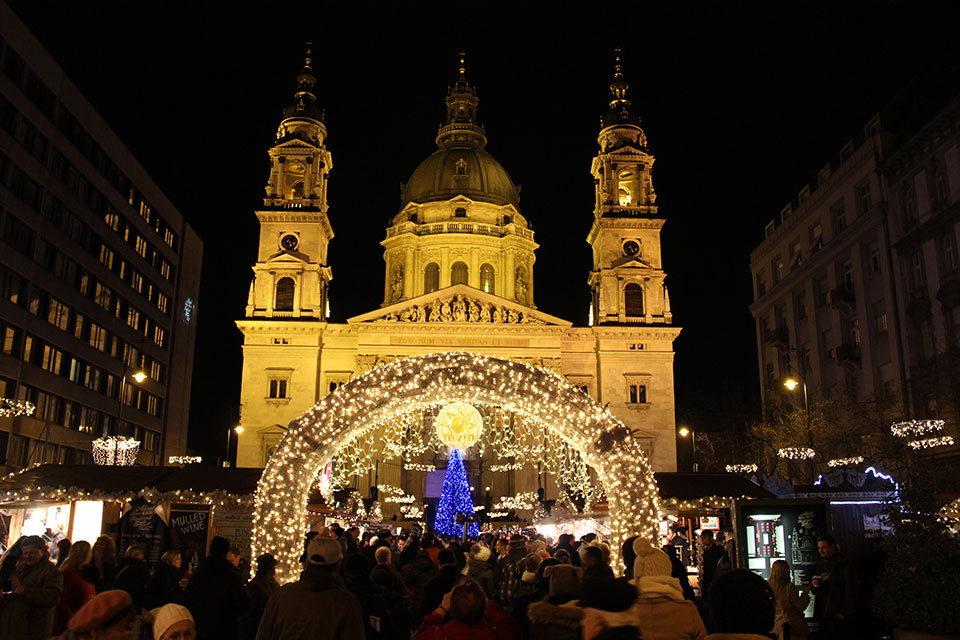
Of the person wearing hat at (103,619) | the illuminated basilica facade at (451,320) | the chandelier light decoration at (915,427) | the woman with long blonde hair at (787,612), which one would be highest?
→ the illuminated basilica facade at (451,320)

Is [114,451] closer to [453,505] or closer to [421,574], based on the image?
[453,505]

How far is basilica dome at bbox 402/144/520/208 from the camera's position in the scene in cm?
7312

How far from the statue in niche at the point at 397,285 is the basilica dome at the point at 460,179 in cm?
662

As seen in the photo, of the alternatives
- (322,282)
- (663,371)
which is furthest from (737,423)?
(322,282)

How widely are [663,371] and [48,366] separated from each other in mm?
36733

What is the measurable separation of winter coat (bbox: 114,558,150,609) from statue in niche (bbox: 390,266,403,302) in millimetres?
60476

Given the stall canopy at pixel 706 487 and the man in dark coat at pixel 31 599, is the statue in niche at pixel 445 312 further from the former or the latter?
the man in dark coat at pixel 31 599

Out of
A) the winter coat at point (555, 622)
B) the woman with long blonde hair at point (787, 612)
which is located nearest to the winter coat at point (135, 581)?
the winter coat at point (555, 622)

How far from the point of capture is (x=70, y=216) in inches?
1876

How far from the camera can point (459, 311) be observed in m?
57.8

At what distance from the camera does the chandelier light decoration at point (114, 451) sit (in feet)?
130

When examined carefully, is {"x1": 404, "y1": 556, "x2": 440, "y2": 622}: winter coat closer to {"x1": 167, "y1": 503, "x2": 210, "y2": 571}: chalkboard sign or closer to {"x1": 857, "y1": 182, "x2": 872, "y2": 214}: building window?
{"x1": 167, "y1": 503, "x2": 210, "y2": 571}: chalkboard sign

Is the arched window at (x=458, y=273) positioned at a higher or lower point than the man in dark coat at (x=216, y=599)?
higher

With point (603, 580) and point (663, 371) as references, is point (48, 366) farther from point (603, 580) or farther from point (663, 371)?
point (603, 580)
